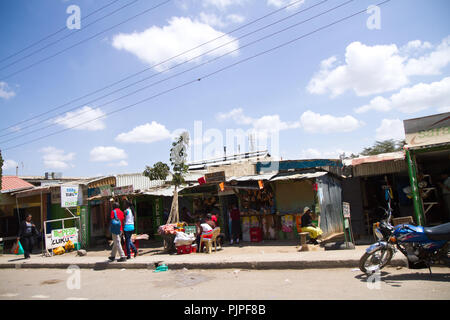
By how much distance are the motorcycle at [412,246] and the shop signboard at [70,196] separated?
13.3 metres

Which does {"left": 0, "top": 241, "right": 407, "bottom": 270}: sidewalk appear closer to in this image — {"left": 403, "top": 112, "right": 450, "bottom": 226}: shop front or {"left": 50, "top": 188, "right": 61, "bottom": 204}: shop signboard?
{"left": 403, "top": 112, "right": 450, "bottom": 226}: shop front

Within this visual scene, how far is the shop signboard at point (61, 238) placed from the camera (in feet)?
48.0

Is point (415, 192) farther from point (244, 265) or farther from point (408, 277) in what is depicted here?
point (244, 265)

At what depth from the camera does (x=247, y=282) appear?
22.9ft

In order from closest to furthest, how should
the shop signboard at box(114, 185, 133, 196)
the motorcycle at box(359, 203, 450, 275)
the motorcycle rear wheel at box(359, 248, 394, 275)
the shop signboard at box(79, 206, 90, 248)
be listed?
the motorcycle at box(359, 203, 450, 275) < the motorcycle rear wheel at box(359, 248, 394, 275) < the shop signboard at box(114, 185, 133, 196) < the shop signboard at box(79, 206, 90, 248)

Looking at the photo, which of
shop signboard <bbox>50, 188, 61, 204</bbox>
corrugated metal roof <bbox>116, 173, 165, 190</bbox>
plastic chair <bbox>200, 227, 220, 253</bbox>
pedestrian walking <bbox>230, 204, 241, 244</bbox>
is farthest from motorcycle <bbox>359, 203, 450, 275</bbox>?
corrugated metal roof <bbox>116, 173, 165, 190</bbox>

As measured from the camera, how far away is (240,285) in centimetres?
667

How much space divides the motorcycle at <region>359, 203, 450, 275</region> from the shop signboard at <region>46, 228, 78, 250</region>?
43.7ft

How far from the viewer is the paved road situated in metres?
5.49

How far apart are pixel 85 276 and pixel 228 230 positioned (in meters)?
6.77

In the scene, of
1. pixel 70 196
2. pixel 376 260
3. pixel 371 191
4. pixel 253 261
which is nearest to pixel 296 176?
pixel 253 261
